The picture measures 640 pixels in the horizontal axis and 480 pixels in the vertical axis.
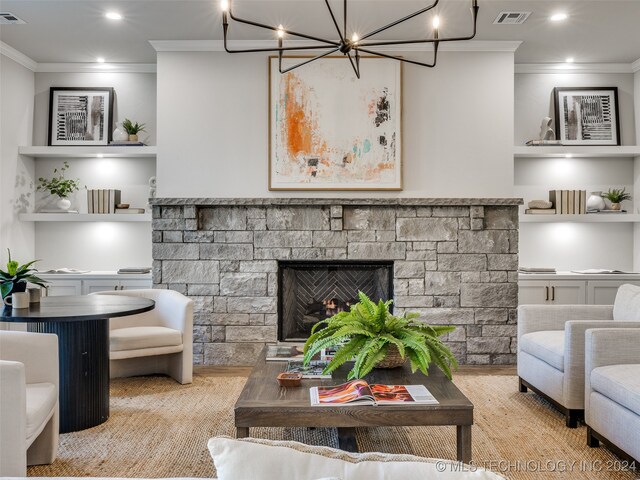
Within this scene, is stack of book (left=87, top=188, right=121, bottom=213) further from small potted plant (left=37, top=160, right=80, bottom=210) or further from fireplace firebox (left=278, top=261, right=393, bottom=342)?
fireplace firebox (left=278, top=261, right=393, bottom=342)

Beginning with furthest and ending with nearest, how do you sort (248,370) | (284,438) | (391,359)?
(248,370), (284,438), (391,359)

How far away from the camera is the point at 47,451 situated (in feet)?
8.59

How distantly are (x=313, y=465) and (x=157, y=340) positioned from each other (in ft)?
10.4

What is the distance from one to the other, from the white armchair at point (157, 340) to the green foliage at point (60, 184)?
4.99 ft

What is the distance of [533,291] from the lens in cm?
486

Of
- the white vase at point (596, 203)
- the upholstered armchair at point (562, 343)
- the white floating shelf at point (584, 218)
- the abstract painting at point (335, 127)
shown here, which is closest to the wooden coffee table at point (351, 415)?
the upholstered armchair at point (562, 343)

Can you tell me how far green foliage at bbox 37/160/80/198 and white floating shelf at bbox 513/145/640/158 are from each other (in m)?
4.03

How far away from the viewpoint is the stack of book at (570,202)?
5004 millimetres

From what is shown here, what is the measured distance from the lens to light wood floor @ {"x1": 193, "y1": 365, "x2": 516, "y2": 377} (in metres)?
4.39

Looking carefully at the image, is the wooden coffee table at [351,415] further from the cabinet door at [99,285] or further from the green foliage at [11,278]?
the cabinet door at [99,285]

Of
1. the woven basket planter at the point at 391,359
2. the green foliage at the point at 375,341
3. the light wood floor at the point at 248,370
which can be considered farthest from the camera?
the light wood floor at the point at 248,370

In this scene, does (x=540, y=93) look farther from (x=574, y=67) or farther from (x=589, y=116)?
(x=589, y=116)

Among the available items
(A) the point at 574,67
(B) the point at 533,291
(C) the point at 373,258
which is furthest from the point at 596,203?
(C) the point at 373,258

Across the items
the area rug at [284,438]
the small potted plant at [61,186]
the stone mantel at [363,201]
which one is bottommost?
the area rug at [284,438]
